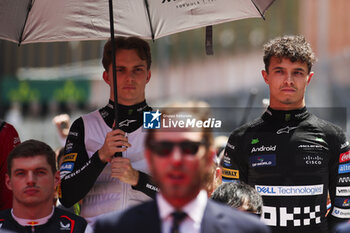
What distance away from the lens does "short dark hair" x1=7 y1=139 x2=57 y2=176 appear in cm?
295

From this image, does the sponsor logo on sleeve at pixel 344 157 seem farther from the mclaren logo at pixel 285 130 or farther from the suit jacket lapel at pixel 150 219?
the suit jacket lapel at pixel 150 219

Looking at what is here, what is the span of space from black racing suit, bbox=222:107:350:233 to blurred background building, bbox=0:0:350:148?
798 cm

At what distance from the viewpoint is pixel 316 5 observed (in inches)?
559

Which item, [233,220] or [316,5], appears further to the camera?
[316,5]

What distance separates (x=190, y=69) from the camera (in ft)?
45.5

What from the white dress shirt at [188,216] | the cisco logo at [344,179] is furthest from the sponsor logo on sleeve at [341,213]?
the white dress shirt at [188,216]

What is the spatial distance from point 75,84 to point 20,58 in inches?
72.3

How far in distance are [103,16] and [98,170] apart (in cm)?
97

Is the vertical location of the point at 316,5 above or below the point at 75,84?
above

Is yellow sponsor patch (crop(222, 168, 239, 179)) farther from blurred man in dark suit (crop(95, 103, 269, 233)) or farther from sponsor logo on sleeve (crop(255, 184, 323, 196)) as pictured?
blurred man in dark suit (crop(95, 103, 269, 233))

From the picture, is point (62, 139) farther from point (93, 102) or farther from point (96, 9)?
point (93, 102)

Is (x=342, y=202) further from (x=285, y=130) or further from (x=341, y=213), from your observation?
(x=285, y=130)

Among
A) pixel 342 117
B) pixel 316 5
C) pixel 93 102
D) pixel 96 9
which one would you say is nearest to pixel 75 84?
pixel 93 102

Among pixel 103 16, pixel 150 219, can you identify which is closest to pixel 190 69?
pixel 103 16
